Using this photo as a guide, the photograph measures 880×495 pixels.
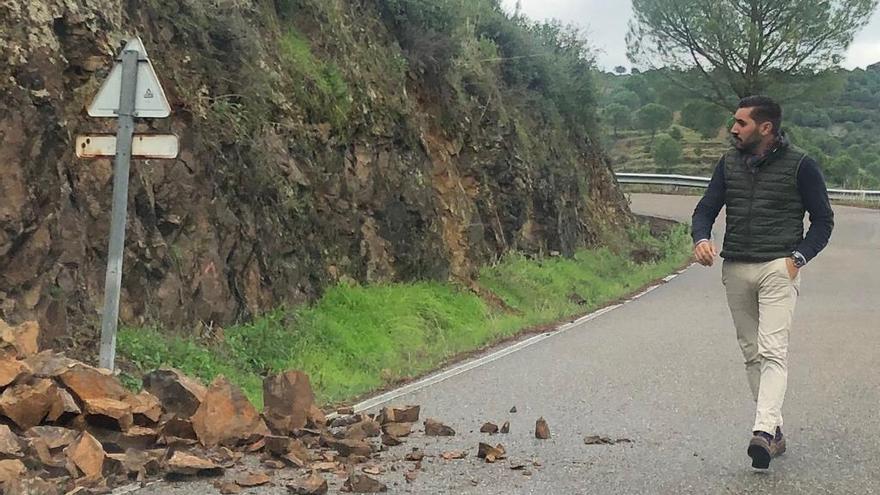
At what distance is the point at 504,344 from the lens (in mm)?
12469

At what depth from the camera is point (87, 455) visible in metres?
5.19

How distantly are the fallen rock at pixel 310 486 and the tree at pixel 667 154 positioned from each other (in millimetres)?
64289

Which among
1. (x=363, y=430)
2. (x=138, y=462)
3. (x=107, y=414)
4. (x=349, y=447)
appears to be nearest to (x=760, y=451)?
(x=349, y=447)

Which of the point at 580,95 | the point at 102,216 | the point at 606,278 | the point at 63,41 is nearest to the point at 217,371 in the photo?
the point at 102,216

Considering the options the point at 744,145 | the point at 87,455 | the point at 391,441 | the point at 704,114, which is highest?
the point at 704,114

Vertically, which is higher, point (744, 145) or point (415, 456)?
point (744, 145)

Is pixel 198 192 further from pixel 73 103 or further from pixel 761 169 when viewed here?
pixel 761 169

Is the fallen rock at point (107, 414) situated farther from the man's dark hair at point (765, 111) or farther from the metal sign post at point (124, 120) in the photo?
the man's dark hair at point (765, 111)

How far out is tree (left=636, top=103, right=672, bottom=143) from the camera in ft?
252

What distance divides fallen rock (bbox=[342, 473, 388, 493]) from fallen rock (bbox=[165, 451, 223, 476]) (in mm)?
744

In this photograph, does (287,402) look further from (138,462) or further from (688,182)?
(688,182)

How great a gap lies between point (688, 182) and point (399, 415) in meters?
48.1

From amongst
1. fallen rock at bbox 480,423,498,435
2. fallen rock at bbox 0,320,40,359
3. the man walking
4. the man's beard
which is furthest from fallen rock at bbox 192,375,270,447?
the man's beard

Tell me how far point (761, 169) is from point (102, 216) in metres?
5.78
